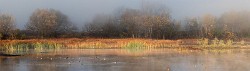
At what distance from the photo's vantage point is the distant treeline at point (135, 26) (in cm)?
7636

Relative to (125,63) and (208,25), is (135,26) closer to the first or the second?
(208,25)

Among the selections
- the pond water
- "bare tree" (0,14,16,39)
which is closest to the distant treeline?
"bare tree" (0,14,16,39)

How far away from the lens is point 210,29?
250ft

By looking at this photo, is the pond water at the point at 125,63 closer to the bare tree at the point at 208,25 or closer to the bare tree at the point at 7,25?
the bare tree at the point at 7,25

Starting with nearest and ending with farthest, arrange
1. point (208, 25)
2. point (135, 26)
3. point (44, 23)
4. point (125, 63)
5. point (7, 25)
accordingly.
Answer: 1. point (125, 63)
2. point (7, 25)
3. point (208, 25)
4. point (44, 23)
5. point (135, 26)

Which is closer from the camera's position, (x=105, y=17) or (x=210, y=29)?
(x=210, y=29)

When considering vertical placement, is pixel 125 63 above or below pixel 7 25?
below

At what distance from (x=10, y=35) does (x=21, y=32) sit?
978 centimetres

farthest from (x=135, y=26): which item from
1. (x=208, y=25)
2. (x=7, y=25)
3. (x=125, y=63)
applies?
(x=125, y=63)

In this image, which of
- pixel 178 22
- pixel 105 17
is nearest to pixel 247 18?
pixel 178 22

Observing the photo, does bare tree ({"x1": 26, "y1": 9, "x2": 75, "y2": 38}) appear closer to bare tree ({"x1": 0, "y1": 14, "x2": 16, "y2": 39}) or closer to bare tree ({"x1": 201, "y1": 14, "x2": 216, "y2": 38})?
bare tree ({"x1": 0, "y1": 14, "x2": 16, "y2": 39})

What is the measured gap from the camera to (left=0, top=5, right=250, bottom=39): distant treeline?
251ft

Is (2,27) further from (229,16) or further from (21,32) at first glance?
(229,16)

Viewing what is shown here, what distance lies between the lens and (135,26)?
88375 millimetres
